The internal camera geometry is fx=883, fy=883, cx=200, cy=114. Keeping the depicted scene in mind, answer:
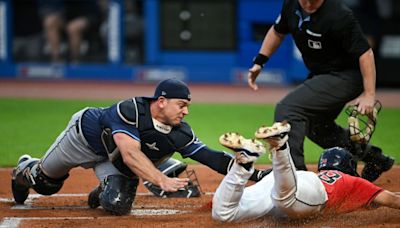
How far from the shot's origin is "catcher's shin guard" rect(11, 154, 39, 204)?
6742mm

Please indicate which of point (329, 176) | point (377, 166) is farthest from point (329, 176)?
point (377, 166)

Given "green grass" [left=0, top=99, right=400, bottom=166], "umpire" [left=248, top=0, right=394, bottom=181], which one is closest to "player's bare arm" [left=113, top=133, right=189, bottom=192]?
"umpire" [left=248, top=0, right=394, bottom=181]

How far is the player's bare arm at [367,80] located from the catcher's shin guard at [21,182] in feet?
8.56

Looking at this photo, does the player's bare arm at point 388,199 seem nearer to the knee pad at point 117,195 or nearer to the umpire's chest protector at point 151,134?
the umpire's chest protector at point 151,134

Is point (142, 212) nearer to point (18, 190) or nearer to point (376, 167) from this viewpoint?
point (18, 190)

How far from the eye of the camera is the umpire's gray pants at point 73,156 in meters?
6.51

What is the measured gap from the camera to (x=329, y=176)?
19.7 ft

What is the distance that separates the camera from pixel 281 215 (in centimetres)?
593

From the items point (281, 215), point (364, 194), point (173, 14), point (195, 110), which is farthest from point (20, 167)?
point (173, 14)

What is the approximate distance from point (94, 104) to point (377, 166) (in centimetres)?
723

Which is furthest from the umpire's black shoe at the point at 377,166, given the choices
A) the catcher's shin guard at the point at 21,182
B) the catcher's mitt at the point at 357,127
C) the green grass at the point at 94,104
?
the catcher's shin guard at the point at 21,182

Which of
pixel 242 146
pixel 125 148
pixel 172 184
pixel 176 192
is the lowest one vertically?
pixel 176 192

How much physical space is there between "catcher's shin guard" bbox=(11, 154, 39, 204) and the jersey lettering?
224cm

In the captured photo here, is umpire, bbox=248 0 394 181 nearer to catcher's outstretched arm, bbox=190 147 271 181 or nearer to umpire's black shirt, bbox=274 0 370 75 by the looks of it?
umpire's black shirt, bbox=274 0 370 75
